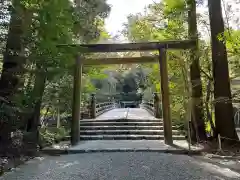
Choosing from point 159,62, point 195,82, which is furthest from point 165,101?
point 159,62

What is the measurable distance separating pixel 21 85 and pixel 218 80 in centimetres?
490

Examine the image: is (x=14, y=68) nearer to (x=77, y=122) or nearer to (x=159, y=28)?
(x=77, y=122)

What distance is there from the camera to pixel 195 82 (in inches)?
263

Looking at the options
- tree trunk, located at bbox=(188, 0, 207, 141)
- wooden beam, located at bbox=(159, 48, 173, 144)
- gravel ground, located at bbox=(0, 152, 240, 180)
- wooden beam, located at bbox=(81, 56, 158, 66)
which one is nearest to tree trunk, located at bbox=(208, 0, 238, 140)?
tree trunk, located at bbox=(188, 0, 207, 141)

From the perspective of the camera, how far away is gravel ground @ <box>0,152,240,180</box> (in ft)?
12.1

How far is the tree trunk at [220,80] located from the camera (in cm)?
593

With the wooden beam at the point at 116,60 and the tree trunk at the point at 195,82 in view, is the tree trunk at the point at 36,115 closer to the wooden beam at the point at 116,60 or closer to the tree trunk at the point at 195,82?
the wooden beam at the point at 116,60

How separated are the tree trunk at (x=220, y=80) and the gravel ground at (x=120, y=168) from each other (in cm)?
157

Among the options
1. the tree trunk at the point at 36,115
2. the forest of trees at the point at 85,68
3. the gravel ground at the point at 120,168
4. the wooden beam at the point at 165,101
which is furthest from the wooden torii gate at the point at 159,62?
the gravel ground at the point at 120,168

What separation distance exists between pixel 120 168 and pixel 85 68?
18.2 feet

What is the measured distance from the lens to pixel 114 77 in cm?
2677

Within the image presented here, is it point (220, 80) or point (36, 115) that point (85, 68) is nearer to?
point (36, 115)

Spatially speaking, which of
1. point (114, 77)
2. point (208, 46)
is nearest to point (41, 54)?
point (208, 46)

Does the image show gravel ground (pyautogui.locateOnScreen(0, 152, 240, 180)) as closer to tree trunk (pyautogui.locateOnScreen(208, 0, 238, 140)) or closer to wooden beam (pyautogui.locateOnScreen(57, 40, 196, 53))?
tree trunk (pyautogui.locateOnScreen(208, 0, 238, 140))
